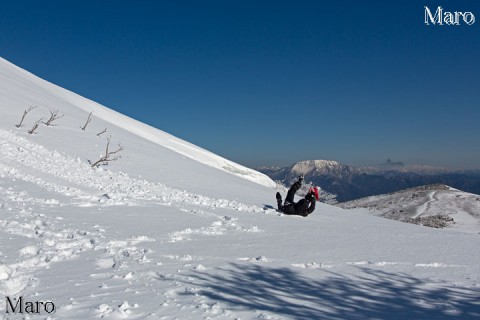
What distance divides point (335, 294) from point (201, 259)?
274 cm

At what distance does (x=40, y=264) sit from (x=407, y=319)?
5.93 meters

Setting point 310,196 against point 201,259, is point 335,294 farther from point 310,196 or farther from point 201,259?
point 310,196

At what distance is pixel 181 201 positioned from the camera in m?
15.1

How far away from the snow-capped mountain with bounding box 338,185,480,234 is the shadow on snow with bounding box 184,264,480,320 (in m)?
56.7

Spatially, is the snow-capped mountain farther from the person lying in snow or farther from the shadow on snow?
the shadow on snow

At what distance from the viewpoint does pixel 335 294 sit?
607cm

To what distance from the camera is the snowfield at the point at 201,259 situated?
5391 millimetres

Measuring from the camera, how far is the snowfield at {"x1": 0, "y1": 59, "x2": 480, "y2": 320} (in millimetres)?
5391

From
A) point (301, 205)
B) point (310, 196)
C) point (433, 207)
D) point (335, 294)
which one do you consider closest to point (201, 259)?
point (335, 294)

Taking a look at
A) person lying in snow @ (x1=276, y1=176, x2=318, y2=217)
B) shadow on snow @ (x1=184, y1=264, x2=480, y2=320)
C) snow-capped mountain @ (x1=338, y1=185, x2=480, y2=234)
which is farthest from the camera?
snow-capped mountain @ (x1=338, y1=185, x2=480, y2=234)

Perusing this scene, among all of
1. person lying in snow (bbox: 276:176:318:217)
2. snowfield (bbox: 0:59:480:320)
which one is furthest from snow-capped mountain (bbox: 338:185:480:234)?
snowfield (bbox: 0:59:480:320)

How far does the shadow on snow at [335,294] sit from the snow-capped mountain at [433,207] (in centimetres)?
5674

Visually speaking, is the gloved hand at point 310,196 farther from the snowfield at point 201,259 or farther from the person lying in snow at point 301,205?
the snowfield at point 201,259

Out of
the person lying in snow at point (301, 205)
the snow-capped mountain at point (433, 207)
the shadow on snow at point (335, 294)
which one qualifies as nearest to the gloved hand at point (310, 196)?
the person lying in snow at point (301, 205)
